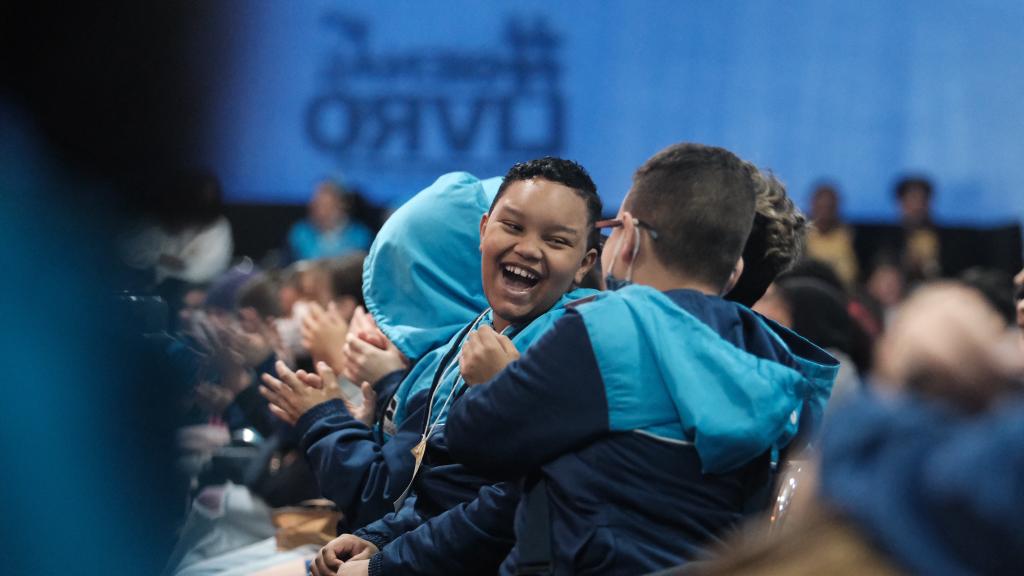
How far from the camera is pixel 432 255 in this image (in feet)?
9.00

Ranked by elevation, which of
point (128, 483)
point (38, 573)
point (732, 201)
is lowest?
point (38, 573)

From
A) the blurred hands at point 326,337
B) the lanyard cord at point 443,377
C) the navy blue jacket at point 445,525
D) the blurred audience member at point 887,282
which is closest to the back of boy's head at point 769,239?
the lanyard cord at point 443,377

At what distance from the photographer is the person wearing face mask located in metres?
1.88

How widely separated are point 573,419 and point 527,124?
5.74m

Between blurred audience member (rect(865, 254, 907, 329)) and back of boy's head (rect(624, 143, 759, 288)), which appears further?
blurred audience member (rect(865, 254, 907, 329))

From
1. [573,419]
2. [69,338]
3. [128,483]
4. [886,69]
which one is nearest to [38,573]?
[128,483]

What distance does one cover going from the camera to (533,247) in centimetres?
235

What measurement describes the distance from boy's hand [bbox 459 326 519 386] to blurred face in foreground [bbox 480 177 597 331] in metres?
0.26

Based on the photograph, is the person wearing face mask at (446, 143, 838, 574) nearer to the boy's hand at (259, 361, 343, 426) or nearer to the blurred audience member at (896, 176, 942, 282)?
the boy's hand at (259, 361, 343, 426)

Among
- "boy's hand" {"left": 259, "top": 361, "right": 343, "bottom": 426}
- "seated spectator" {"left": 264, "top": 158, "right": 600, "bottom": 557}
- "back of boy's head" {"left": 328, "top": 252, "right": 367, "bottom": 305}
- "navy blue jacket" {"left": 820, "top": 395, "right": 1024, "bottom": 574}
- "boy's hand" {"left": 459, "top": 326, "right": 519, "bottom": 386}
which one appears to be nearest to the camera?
A: "navy blue jacket" {"left": 820, "top": 395, "right": 1024, "bottom": 574}

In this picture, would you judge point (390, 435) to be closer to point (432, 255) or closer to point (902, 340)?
point (432, 255)

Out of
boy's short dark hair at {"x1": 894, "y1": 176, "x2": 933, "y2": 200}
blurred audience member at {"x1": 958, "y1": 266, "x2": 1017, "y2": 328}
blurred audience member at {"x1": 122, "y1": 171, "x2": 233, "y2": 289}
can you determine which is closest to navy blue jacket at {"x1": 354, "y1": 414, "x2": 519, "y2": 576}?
blurred audience member at {"x1": 122, "y1": 171, "x2": 233, "y2": 289}

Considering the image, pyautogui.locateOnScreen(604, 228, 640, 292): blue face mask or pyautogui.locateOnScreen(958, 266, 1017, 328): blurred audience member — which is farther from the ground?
pyautogui.locateOnScreen(604, 228, 640, 292): blue face mask

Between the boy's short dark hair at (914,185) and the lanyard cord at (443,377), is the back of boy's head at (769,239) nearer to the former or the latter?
the lanyard cord at (443,377)
